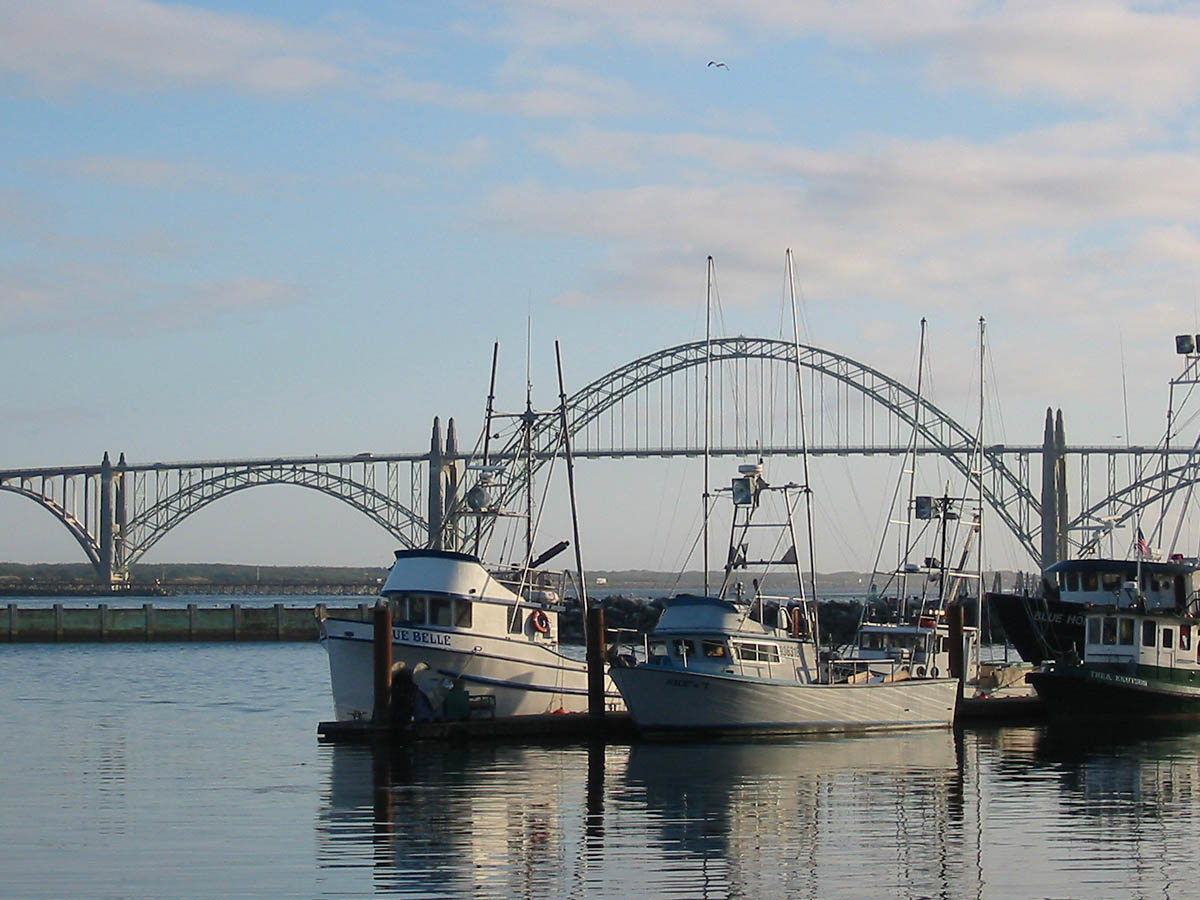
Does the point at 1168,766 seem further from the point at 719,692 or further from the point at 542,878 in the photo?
the point at 542,878

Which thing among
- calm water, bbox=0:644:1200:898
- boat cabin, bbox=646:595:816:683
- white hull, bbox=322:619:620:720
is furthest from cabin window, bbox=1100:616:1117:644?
white hull, bbox=322:619:620:720

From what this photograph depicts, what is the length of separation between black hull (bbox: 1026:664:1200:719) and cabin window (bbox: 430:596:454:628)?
13.5 meters

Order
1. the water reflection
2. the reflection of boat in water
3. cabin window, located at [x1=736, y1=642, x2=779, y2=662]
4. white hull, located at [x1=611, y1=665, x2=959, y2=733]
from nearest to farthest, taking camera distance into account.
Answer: the water reflection < the reflection of boat in water < white hull, located at [x1=611, y1=665, x2=959, y2=733] < cabin window, located at [x1=736, y1=642, x2=779, y2=662]

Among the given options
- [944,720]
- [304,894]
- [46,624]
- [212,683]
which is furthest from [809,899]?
[46,624]

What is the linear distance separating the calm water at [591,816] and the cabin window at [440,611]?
2535 mm

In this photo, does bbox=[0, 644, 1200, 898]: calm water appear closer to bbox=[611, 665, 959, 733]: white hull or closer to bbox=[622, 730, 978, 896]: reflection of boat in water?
bbox=[622, 730, 978, 896]: reflection of boat in water

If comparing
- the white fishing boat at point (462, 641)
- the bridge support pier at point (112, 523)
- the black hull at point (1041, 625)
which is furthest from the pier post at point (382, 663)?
the bridge support pier at point (112, 523)

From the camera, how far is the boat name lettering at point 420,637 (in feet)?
112

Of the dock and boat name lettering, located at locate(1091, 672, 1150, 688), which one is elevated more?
boat name lettering, located at locate(1091, 672, 1150, 688)

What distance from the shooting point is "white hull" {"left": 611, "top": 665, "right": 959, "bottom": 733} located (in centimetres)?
3397

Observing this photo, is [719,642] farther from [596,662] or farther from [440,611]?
[440,611]

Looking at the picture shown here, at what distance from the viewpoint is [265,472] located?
158125mm

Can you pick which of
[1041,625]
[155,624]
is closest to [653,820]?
[1041,625]

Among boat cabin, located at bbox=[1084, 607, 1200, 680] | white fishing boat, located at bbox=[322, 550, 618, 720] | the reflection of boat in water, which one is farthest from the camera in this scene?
boat cabin, located at bbox=[1084, 607, 1200, 680]
